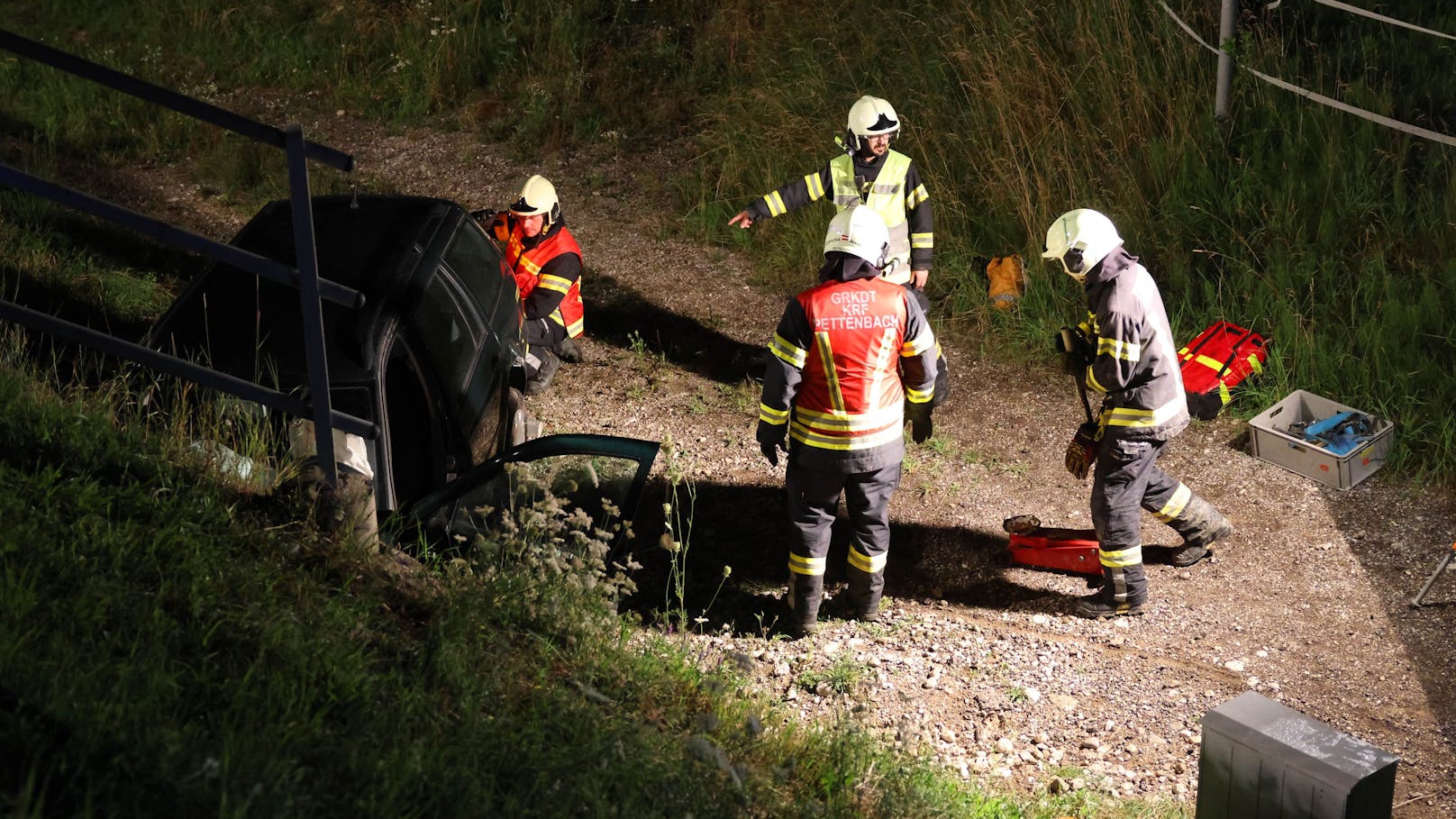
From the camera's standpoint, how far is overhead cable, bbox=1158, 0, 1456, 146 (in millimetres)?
7379

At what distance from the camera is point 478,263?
6207mm

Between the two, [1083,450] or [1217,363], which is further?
[1217,363]

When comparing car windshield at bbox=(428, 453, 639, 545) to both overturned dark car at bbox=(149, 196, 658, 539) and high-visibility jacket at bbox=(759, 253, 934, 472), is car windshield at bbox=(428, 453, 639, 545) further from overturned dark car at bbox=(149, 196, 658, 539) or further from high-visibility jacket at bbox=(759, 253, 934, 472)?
high-visibility jacket at bbox=(759, 253, 934, 472)

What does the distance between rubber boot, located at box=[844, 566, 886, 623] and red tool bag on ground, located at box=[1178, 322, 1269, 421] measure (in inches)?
98.0

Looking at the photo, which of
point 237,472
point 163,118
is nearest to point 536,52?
point 163,118

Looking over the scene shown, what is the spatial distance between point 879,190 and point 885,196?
4 centimetres

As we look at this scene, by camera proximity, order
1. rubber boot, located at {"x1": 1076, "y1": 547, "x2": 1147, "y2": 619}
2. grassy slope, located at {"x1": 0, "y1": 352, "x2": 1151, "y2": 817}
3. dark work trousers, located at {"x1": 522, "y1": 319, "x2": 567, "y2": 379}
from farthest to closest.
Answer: dark work trousers, located at {"x1": 522, "y1": 319, "x2": 567, "y2": 379} < rubber boot, located at {"x1": 1076, "y1": 547, "x2": 1147, "y2": 619} < grassy slope, located at {"x1": 0, "y1": 352, "x2": 1151, "y2": 817}

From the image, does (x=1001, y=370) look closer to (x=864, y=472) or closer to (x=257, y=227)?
(x=864, y=472)

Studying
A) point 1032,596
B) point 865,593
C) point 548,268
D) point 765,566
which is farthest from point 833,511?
point 548,268

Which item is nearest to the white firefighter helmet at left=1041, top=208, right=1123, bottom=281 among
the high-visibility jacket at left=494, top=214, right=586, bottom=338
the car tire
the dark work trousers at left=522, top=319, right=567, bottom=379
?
the car tire

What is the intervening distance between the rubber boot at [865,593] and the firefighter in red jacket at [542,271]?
2.38 m

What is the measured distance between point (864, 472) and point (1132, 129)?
4.57 meters

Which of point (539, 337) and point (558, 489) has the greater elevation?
point (558, 489)

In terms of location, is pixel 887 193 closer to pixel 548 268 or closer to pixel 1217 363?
pixel 548 268
